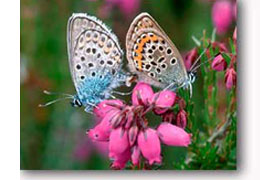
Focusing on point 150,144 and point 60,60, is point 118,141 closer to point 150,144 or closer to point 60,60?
point 150,144

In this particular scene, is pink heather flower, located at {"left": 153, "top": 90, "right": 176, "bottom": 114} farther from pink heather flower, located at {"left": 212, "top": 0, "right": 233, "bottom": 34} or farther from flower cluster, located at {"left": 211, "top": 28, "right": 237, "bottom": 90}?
pink heather flower, located at {"left": 212, "top": 0, "right": 233, "bottom": 34}

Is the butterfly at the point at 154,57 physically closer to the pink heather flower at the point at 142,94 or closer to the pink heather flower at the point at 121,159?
the pink heather flower at the point at 142,94

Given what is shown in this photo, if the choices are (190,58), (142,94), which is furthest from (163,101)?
(190,58)

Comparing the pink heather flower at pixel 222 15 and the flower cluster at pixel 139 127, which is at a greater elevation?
the pink heather flower at pixel 222 15

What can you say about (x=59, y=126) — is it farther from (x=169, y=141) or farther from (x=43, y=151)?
(x=169, y=141)

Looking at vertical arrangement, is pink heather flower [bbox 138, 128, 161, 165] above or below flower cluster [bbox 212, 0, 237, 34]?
below

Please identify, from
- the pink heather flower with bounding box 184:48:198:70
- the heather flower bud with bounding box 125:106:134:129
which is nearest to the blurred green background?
the pink heather flower with bounding box 184:48:198:70
